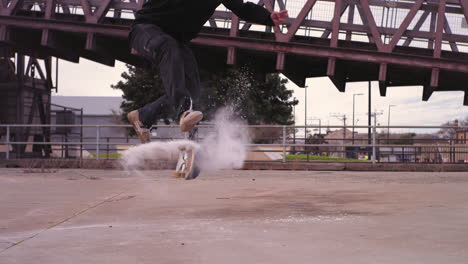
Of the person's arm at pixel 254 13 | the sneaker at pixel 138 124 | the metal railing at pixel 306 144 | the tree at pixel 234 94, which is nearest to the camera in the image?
the person's arm at pixel 254 13

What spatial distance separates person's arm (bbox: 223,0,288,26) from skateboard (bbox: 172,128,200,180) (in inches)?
53.3

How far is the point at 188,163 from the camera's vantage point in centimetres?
471

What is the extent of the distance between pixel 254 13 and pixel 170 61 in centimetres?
95

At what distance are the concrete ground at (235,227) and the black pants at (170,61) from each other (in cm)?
100

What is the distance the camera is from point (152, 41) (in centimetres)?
387

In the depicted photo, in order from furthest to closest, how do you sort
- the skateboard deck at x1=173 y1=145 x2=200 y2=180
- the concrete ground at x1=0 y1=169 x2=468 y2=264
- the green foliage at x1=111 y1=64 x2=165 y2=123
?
the green foliage at x1=111 y1=64 x2=165 y2=123, the skateboard deck at x1=173 y1=145 x2=200 y2=180, the concrete ground at x1=0 y1=169 x2=468 y2=264

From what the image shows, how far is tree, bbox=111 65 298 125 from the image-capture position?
26031 millimetres

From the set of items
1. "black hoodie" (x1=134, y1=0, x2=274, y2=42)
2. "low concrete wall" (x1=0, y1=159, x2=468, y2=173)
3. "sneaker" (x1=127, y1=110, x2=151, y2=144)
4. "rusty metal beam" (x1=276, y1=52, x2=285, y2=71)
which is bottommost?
"low concrete wall" (x1=0, y1=159, x2=468, y2=173)

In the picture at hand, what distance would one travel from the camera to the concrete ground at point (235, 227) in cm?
286

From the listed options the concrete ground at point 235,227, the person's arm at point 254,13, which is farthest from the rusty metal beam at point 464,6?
the person's arm at point 254,13

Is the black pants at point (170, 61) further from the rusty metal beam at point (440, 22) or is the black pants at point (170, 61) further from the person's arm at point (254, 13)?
the rusty metal beam at point (440, 22)

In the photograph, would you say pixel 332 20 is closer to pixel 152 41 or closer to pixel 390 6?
pixel 390 6

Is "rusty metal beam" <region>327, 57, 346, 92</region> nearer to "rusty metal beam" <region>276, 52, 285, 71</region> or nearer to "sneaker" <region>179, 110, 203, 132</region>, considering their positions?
"rusty metal beam" <region>276, 52, 285, 71</region>

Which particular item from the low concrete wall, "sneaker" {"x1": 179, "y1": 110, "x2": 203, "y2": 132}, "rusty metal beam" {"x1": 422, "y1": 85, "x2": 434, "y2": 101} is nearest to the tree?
"rusty metal beam" {"x1": 422, "y1": 85, "x2": 434, "y2": 101}
